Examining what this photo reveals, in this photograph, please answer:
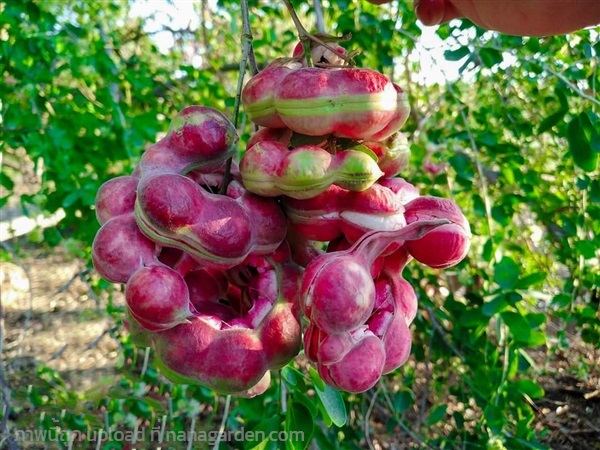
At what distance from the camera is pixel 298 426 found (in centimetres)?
77

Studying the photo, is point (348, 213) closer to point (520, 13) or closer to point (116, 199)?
point (116, 199)

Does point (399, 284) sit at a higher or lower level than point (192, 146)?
lower

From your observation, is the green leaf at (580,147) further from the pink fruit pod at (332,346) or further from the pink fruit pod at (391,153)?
the pink fruit pod at (332,346)

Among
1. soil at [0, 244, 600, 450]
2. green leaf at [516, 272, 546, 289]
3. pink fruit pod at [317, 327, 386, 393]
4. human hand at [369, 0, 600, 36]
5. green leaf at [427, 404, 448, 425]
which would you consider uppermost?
human hand at [369, 0, 600, 36]

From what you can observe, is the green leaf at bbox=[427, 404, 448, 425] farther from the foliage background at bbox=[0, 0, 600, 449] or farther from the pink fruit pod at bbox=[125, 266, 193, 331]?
the pink fruit pod at bbox=[125, 266, 193, 331]

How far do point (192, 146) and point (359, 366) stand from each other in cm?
24

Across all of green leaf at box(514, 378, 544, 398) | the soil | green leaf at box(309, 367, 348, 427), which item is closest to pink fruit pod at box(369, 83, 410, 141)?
green leaf at box(309, 367, 348, 427)

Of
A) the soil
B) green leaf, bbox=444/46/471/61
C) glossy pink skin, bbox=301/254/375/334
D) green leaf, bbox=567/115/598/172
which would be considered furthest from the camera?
the soil

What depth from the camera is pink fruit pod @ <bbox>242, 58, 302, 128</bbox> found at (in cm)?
48

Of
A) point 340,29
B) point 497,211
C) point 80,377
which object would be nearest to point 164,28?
point 340,29

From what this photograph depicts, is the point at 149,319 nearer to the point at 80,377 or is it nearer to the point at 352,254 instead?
the point at 352,254

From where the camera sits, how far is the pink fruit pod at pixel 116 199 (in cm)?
49

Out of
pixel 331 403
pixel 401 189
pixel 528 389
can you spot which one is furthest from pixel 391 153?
pixel 528 389

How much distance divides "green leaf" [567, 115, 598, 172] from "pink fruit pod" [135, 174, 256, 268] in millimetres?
758
